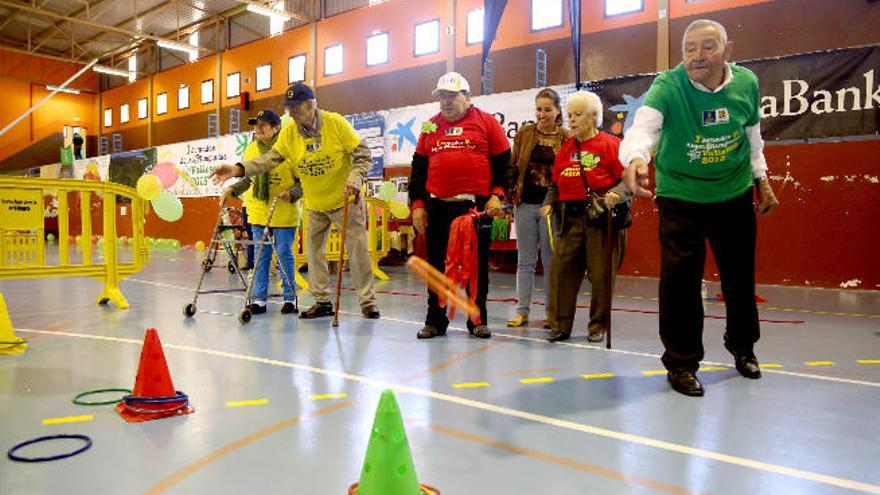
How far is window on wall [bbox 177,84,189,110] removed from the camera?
68.5ft

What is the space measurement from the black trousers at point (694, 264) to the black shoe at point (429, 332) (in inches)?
69.0

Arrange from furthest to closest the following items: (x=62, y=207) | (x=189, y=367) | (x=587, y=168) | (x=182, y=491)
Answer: (x=62, y=207) → (x=587, y=168) → (x=189, y=367) → (x=182, y=491)

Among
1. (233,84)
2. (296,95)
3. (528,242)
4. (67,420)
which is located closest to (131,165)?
(233,84)

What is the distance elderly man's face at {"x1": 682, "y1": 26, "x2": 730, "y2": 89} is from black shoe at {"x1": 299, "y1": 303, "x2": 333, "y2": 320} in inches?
140

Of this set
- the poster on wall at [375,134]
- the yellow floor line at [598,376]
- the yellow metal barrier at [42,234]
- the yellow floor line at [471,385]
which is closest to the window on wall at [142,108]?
the poster on wall at [375,134]

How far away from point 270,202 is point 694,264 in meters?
4.11

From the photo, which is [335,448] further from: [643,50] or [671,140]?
[643,50]

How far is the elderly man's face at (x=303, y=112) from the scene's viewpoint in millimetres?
4895

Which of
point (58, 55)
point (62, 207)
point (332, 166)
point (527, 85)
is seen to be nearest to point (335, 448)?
point (332, 166)

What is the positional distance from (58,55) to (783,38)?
26750 mm

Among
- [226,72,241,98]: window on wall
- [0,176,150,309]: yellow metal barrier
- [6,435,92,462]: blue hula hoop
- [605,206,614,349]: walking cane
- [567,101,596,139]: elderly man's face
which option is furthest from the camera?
[226,72,241,98]: window on wall

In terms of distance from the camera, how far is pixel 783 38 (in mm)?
9141

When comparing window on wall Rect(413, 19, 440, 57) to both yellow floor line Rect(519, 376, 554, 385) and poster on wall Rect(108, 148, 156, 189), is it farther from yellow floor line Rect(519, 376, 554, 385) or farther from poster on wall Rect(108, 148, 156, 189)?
yellow floor line Rect(519, 376, 554, 385)

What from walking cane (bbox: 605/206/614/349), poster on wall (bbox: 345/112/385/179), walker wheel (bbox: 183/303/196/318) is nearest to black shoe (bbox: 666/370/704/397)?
walking cane (bbox: 605/206/614/349)
